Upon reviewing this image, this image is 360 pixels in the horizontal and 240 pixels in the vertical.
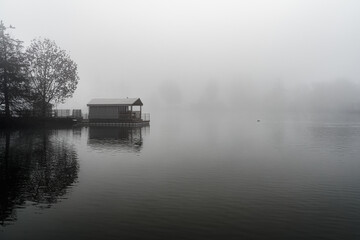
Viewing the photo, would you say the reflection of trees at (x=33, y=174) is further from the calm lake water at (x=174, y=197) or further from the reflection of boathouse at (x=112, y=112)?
the reflection of boathouse at (x=112, y=112)

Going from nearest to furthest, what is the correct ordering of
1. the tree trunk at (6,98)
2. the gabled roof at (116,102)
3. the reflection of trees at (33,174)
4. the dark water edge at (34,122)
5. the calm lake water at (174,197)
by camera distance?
the calm lake water at (174,197) < the reflection of trees at (33,174) < the dark water edge at (34,122) < the tree trunk at (6,98) < the gabled roof at (116,102)

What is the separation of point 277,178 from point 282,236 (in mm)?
11960

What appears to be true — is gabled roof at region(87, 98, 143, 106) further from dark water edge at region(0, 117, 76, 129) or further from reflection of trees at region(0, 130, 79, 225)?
reflection of trees at region(0, 130, 79, 225)

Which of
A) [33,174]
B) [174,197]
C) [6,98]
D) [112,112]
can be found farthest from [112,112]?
[174,197]

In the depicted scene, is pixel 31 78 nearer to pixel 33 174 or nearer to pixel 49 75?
pixel 49 75

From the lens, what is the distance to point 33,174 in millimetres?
24531

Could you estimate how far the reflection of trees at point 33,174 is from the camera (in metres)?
18.6

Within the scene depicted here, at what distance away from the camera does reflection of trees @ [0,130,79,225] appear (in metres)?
18.6

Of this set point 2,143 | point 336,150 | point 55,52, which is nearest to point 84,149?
point 2,143

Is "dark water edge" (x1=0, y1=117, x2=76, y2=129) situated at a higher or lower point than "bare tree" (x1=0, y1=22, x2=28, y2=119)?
lower

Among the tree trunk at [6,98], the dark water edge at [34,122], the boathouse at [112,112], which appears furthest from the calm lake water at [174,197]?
the boathouse at [112,112]

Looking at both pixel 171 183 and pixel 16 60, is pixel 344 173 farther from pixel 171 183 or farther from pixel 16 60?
pixel 16 60

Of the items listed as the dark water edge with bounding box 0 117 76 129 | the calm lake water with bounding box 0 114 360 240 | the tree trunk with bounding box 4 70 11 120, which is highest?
the tree trunk with bounding box 4 70 11 120

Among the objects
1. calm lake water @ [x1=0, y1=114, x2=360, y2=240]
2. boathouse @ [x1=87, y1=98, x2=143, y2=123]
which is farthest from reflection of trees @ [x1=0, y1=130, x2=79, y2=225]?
boathouse @ [x1=87, y1=98, x2=143, y2=123]
